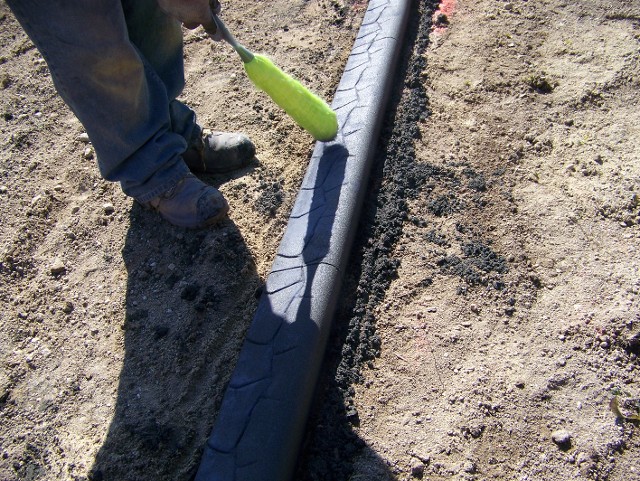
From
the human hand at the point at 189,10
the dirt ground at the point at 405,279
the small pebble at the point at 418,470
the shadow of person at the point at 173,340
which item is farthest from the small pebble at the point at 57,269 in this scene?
the small pebble at the point at 418,470

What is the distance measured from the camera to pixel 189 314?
223 centimetres

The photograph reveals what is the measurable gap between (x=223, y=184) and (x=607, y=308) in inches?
69.8

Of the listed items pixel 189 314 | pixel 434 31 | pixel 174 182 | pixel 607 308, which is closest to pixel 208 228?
pixel 174 182

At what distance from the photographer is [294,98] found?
2.52 meters

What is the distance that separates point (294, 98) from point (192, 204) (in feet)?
2.22

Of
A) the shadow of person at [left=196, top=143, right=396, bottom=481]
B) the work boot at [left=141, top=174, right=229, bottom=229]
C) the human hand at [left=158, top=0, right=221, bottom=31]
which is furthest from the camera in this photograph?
the work boot at [left=141, top=174, right=229, bottom=229]

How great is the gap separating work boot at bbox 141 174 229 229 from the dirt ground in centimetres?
8

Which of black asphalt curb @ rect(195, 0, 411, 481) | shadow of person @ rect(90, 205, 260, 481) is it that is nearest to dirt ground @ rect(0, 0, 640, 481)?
shadow of person @ rect(90, 205, 260, 481)

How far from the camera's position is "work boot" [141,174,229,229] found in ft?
7.91

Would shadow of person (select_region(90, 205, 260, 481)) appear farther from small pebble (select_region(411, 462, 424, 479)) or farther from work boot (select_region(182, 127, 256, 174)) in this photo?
small pebble (select_region(411, 462, 424, 479))

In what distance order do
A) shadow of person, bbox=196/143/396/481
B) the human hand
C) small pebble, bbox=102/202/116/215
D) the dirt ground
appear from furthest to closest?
small pebble, bbox=102/202/116/215 < the human hand < the dirt ground < shadow of person, bbox=196/143/396/481

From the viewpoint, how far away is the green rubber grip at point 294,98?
2492 mm

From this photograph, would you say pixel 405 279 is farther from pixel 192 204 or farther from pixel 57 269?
pixel 57 269

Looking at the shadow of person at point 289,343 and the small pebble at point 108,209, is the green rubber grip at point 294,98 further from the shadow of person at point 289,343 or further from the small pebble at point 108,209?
the small pebble at point 108,209
